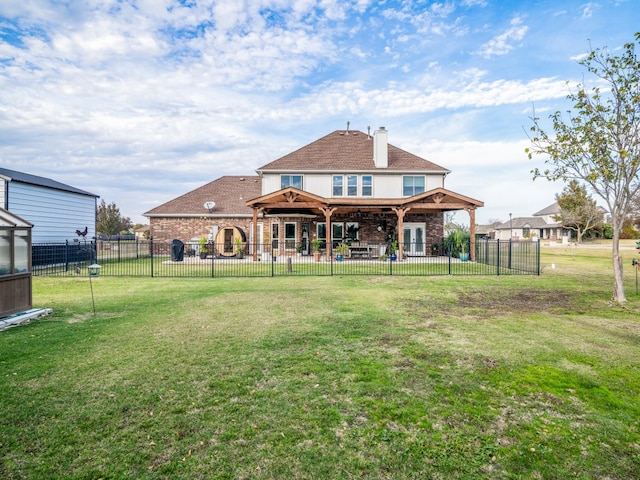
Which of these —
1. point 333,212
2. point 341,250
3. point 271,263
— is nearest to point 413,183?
point 333,212

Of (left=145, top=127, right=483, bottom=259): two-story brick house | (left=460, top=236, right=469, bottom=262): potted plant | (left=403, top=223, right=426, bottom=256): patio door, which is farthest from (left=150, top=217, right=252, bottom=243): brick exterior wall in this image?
(left=460, top=236, right=469, bottom=262): potted plant

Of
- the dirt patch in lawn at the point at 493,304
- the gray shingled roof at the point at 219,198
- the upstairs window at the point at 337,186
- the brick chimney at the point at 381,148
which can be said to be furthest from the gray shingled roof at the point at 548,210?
the dirt patch in lawn at the point at 493,304

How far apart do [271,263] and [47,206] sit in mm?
12882

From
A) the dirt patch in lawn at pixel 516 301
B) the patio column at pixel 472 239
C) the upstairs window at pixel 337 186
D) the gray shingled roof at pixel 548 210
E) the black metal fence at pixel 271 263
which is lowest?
the dirt patch in lawn at pixel 516 301

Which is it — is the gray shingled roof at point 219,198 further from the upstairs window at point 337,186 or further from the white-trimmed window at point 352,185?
the white-trimmed window at point 352,185

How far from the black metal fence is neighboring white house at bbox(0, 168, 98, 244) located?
1.03m

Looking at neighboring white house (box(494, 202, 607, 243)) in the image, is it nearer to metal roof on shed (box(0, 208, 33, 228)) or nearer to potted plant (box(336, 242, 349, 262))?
potted plant (box(336, 242, 349, 262))

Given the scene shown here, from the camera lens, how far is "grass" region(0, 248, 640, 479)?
281cm

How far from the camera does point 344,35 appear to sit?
15180mm

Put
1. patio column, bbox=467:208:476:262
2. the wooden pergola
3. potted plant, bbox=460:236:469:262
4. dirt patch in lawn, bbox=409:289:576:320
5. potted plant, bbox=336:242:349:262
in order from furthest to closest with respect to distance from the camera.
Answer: potted plant, bbox=336:242:349:262 → potted plant, bbox=460:236:469:262 → patio column, bbox=467:208:476:262 → the wooden pergola → dirt patch in lawn, bbox=409:289:576:320

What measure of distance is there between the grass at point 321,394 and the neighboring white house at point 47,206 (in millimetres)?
13463

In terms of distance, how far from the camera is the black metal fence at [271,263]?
15.8 metres

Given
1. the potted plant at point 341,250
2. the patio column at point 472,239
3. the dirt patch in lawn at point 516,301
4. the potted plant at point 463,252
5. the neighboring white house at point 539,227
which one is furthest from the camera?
the neighboring white house at point 539,227

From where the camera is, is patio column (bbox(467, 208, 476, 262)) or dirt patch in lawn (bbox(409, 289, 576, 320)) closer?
dirt patch in lawn (bbox(409, 289, 576, 320))
